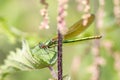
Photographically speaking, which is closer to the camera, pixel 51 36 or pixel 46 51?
pixel 46 51

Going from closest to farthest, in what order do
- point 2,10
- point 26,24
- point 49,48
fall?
point 49,48 → point 2,10 → point 26,24

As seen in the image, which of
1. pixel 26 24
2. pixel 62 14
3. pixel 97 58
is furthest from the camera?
pixel 26 24

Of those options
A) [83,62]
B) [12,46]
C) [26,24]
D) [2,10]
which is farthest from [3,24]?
[26,24]

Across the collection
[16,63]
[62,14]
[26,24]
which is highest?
[26,24]

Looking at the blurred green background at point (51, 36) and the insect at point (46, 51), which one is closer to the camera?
the insect at point (46, 51)

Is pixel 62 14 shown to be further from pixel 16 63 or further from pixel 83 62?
pixel 83 62

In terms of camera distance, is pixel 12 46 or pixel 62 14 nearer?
pixel 62 14

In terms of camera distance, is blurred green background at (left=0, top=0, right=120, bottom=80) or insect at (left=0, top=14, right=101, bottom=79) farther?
blurred green background at (left=0, top=0, right=120, bottom=80)

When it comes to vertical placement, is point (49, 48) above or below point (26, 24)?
below
